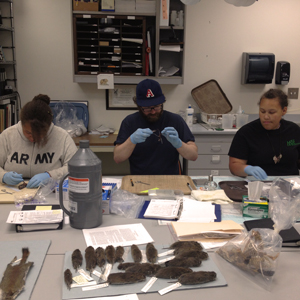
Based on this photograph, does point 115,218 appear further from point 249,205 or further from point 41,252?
point 249,205

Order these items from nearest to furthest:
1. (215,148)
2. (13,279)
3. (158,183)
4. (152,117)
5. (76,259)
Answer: (13,279) < (76,259) < (158,183) < (152,117) < (215,148)

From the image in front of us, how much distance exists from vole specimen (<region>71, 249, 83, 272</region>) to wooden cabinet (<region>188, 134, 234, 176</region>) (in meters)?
2.30

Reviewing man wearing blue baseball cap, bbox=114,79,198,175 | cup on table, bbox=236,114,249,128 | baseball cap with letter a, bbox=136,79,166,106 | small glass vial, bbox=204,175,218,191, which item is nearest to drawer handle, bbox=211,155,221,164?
cup on table, bbox=236,114,249,128

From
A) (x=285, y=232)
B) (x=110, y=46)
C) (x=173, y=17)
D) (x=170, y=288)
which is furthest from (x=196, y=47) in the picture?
(x=170, y=288)

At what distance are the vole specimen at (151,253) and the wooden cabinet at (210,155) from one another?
7.24ft

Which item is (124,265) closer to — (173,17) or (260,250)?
(260,250)

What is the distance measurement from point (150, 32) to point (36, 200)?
2.53 meters

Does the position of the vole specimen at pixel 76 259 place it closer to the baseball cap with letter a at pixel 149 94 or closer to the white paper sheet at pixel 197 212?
the white paper sheet at pixel 197 212

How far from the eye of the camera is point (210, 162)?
331 cm

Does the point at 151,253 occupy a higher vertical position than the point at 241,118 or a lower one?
lower

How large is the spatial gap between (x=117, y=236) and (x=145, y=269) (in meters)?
0.27

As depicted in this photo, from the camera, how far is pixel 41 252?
1.13 metres

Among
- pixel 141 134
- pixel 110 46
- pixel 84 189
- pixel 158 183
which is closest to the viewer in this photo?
pixel 84 189

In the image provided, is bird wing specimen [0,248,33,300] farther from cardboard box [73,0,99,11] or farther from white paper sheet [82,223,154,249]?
cardboard box [73,0,99,11]
